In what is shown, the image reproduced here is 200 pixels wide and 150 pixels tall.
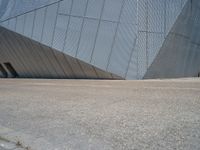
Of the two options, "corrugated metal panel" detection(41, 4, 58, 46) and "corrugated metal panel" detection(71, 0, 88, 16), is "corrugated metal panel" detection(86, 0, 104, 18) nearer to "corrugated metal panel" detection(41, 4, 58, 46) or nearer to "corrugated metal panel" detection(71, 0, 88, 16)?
"corrugated metal panel" detection(71, 0, 88, 16)

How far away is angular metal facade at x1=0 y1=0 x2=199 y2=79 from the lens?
1769cm

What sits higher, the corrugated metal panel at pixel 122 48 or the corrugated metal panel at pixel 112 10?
the corrugated metal panel at pixel 112 10

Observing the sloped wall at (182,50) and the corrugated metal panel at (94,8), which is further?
the corrugated metal panel at (94,8)

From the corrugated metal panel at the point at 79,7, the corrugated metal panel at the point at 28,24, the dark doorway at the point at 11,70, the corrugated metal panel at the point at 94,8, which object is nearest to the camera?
the corrugated metal panel at the point at 94,8

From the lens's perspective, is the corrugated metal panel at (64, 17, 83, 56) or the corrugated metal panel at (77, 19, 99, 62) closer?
the corrugated metal panel at (77, 19, 99, 62)

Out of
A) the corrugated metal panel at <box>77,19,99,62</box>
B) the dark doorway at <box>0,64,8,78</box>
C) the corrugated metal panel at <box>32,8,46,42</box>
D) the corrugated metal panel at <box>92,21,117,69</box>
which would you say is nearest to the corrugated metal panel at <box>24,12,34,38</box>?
the corrugated metal panel at <box>32,8,46,42</box>

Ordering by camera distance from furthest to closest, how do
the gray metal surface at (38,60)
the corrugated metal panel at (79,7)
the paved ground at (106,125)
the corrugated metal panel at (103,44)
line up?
the gray metal surface at (38,60) < the corrugated metal panel at (79,7) < the corrugated metal panel at (103,44) < the paved ground at (106,125)

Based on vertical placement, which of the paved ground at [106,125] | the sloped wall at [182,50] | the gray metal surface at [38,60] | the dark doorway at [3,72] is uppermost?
the paved ground at [106,125]

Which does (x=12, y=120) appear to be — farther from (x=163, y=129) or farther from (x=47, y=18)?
(x=47, y=18)

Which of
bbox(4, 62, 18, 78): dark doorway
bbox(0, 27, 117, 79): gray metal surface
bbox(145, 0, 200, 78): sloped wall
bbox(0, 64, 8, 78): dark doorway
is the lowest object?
bbox(0, 64, 8, 78): dark doorway

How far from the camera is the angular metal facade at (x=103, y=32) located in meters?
17.7

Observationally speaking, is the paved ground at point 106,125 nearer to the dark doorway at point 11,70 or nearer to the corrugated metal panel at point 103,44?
the corrugated metal panel at point 103,44

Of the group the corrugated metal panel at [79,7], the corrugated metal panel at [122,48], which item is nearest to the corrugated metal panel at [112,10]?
the corrugated metal panel at [122,48]

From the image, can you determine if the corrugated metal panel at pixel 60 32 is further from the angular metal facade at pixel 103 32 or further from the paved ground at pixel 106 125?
the paved ground at pixel 106 125
